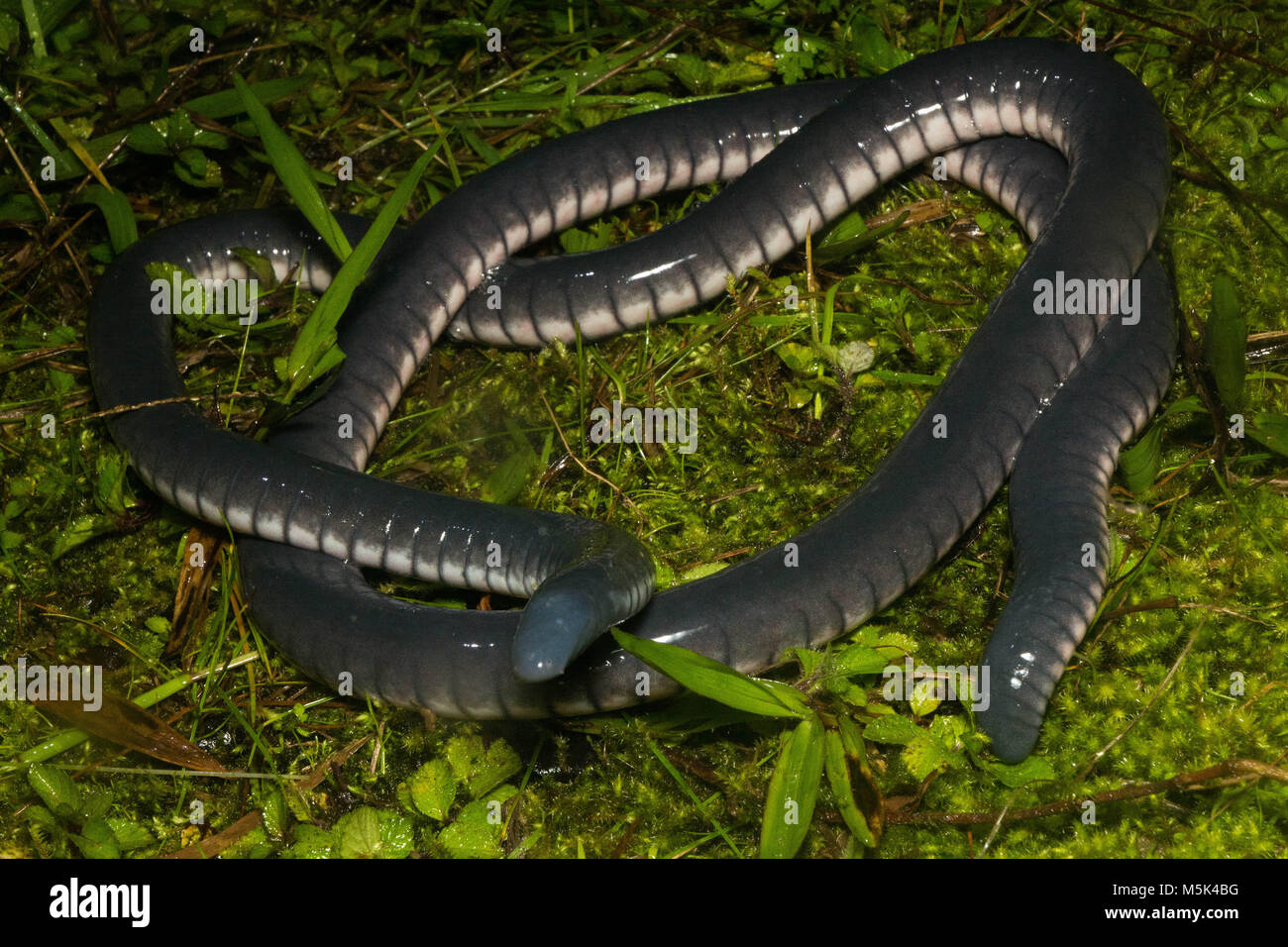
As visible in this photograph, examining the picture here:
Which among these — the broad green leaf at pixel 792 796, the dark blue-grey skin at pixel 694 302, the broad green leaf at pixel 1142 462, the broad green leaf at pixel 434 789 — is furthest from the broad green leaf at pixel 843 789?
the broad green leaf at pixel 1142 462

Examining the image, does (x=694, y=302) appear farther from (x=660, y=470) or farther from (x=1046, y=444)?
(x=1046, y=444)

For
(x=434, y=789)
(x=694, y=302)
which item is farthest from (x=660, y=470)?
(x=434, y=789)

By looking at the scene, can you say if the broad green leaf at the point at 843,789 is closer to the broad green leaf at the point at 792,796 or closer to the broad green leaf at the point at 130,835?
the broad green leaf at the point at 792,796

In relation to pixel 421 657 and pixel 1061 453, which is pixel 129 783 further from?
pixel 1061 453

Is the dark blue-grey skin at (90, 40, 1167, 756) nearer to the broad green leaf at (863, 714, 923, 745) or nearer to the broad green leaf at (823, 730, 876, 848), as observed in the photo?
the broad green leaf at (863, 714, 923, 745)

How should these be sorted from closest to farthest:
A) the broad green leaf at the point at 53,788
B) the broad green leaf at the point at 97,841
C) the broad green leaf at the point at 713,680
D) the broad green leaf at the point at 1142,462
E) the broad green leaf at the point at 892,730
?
the broad green leaf at the point at 713,680, the broad green leaf at the point at 892,730, the broad green leaf at the point at 97,841, the broad green leaf at the point at 53,788, the broad green leaf at the point at 1142,462

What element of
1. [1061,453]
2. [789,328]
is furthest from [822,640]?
[789,328]
